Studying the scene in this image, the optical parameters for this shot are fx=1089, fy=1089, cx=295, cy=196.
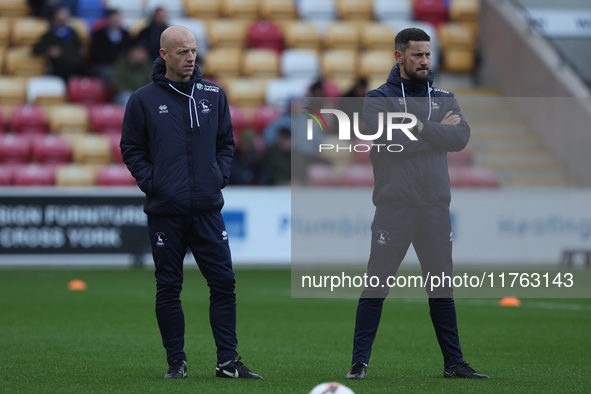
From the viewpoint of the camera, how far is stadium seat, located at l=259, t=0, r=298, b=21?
904 inches

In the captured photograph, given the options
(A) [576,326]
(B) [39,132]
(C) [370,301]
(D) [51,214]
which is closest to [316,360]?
(C) [370,301]

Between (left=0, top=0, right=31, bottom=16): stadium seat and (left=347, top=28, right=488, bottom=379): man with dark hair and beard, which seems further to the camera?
(left=0, top=0, right=31, bottom=16): stadium seat

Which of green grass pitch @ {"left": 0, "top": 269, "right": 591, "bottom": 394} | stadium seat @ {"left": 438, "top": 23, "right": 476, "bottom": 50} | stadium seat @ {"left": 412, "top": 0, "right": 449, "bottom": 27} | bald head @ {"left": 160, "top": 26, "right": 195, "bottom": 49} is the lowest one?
green grass pitch @ {"left": 0, "top": 269, "right": 591, "bottom": 394}

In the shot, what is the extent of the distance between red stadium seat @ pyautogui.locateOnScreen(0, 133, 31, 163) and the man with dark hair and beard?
13.2 m

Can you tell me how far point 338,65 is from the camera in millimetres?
22109

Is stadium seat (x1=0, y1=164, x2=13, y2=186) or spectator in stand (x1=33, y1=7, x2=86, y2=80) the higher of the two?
spectator in stand (x1=33, y1=7, x2=86, y2=80)

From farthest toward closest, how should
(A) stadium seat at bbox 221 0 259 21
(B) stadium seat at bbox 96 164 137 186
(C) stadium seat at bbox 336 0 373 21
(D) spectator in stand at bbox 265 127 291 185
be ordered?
1. (C) stadium seat at bbox 336 0 373 21
2. (A) stadium seat at bbox 221 0 259 21
3. (B) stadium seat at bbox 96 164 137 186
4. (D) spectator in stand at bbox 265 127 291 185

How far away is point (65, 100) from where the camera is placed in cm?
2055

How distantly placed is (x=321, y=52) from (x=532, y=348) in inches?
579

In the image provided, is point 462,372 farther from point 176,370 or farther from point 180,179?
point 180,179

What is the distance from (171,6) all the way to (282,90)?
11.5 ft

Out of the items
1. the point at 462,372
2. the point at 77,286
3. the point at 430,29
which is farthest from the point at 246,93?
the point at 462,372

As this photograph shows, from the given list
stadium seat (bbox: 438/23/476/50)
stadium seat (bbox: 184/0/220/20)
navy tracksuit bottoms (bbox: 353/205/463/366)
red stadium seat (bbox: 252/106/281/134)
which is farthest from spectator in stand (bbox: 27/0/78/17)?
navy tracksuit bottoms (bbox: 353/205/463/366)

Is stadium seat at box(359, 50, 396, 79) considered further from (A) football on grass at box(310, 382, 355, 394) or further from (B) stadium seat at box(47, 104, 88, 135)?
(A) football on grass at box(310, 382, 355, 394)
